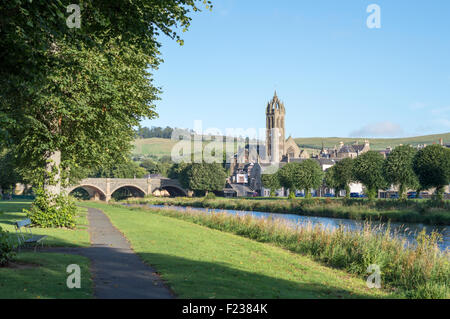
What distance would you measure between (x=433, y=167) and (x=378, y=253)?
58.2 m

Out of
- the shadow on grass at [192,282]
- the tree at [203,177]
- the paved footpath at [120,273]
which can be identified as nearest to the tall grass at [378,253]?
the shadow on grass at [192,282]

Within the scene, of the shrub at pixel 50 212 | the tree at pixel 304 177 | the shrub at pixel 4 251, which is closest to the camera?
the shrub at pixel 4 251

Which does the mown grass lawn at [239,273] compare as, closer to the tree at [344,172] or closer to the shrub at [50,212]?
the shrub at [50,212]

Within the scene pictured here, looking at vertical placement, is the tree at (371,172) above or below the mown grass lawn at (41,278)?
above

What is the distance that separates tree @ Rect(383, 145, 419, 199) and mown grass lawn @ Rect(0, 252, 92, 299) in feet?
238

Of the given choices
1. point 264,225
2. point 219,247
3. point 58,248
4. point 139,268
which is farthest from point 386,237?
point 58,248

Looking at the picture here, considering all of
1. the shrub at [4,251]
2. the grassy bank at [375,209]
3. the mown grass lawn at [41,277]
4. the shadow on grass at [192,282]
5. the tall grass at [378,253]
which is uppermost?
the shrub at [4,251]

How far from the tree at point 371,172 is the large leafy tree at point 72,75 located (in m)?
59.2

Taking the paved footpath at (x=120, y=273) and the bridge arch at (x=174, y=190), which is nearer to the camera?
the paved footpath at (x=120, y=273)

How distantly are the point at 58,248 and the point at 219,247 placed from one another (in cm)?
678

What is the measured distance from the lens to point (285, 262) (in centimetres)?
1764

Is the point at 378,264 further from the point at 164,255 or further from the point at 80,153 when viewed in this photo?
the point at 80,153

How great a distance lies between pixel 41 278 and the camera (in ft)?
38.0

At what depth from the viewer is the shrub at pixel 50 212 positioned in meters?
25.3
